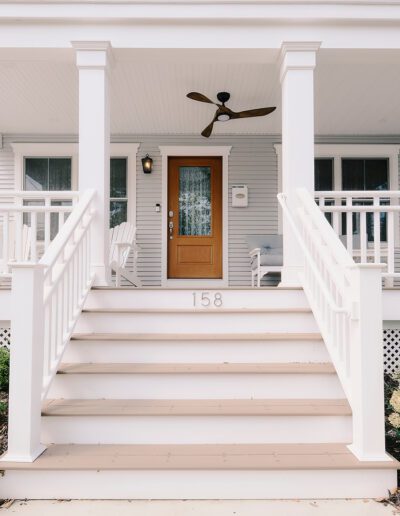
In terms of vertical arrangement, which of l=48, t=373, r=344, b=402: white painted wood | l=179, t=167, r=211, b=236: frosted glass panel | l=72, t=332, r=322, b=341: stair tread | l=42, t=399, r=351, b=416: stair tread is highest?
l=179, t=167, r=211, b=236: frosted glass panel

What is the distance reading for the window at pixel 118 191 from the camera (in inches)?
254

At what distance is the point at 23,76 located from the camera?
4645 mm

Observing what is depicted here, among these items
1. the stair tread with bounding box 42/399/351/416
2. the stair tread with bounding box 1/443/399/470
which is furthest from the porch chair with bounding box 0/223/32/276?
the stair tread with bounding box 1/443/399/470

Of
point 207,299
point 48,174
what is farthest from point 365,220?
point 48,174

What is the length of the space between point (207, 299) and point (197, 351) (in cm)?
52

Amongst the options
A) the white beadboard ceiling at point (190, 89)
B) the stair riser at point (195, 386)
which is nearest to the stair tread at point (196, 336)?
the stair riser at point (195, 386)

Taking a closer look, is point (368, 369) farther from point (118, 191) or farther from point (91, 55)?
point (118, 191)

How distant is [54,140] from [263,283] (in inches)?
152

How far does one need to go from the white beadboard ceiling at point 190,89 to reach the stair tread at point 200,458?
10.7 ft

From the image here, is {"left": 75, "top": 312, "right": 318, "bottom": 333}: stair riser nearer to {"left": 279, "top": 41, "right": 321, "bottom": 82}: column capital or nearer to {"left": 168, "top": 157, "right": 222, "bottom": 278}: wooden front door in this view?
{"left": 279, "top": 41, "right": 321, "bottom": 82}: column capital

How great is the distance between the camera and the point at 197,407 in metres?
2.35

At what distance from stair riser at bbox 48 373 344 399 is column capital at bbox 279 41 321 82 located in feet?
8.73

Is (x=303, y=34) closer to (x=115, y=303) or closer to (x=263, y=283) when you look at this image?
(x=115, y=303)

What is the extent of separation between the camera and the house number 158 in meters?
3.20
